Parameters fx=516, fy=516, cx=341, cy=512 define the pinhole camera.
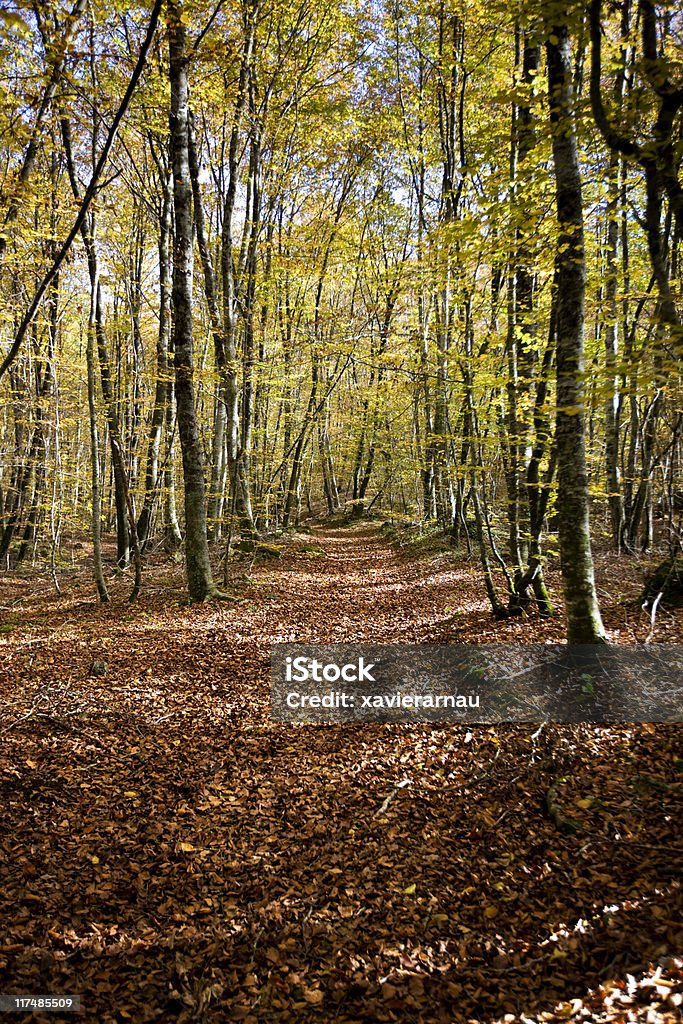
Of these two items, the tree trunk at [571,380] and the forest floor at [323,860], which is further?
the tree trunk at [571,380]

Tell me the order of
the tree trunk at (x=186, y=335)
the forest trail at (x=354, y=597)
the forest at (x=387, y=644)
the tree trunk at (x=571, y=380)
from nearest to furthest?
the forest at (x=387, y=644) < the tree trunk at (x=571, y=380) < the forest trail at (x=354, y=597) < the tree trunk at (x=186, y=335)

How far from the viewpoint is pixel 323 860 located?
3.72 meters

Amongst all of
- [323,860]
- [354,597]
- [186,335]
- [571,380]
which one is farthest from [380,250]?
[323,860]

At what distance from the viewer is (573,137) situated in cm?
436

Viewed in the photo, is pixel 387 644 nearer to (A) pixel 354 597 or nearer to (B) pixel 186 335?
(A) pixel 354 597

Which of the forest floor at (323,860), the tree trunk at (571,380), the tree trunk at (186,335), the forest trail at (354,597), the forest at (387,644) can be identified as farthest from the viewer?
the tree trunk at (186,335)

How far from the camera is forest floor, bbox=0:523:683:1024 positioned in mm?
2697

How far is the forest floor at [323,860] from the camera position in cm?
270

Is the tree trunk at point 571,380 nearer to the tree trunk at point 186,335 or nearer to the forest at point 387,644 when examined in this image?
the forest at point 387,644

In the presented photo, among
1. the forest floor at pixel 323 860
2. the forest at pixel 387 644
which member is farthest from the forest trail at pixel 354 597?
the forest floor at pixel 323 860

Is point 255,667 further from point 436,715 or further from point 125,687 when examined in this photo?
point 436,715

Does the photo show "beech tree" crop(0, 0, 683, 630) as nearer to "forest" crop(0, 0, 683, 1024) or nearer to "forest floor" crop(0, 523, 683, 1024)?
"forest" crop(0, 0, 683, 1024)

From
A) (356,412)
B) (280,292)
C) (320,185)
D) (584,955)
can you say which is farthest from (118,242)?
(584,955)

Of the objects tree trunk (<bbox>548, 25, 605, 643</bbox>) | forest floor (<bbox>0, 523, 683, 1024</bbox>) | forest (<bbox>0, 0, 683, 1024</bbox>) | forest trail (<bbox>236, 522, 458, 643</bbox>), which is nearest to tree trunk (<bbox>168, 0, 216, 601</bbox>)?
forest (<bbox>0, 0, 683, 1024</bbox>)
